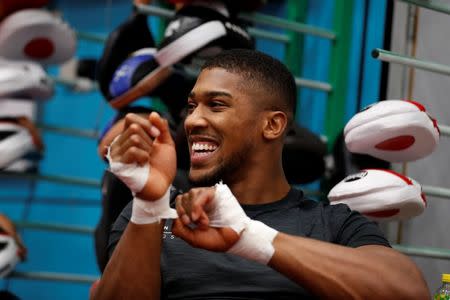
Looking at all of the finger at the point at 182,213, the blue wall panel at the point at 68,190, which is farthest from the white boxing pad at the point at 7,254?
the finger at the point at 182,213

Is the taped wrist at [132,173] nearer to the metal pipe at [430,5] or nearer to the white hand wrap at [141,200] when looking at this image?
the white hand wrap at [141,200]

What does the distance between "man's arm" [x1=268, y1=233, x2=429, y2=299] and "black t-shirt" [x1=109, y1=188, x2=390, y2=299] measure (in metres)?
0.12

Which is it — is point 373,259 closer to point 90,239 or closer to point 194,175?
point 194,175

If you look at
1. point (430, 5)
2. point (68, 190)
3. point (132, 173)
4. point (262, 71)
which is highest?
point (430, 5)

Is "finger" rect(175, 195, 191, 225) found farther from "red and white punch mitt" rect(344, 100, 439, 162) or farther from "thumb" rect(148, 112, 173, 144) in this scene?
"red and white punch mitt" rect(344, 100, 439, 162)

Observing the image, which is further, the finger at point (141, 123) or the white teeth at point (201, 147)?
the white teeth at point (201, 147)

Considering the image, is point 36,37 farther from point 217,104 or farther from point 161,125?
point 161,125

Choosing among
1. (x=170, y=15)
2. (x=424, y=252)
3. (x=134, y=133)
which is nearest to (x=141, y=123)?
(x=134, y=133)

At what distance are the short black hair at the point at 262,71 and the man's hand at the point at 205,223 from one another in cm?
46

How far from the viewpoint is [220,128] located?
5.03 ft

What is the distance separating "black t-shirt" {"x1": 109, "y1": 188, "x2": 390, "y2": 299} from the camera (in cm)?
139

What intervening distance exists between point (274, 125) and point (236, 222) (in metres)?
0.44

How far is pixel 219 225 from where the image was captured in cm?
122

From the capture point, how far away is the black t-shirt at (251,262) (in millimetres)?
1395
